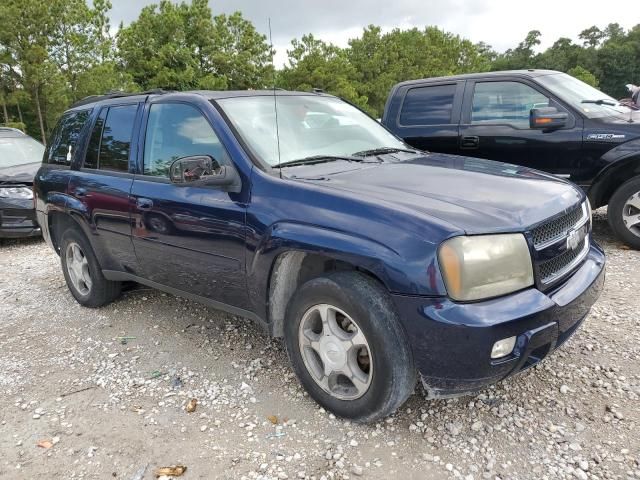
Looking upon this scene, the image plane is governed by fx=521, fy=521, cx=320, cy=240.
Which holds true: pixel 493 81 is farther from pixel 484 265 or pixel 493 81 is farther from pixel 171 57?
pixel 171 57

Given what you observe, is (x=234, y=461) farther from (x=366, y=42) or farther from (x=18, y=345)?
(x=366, y=42)

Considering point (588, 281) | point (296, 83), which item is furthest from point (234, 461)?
point (296, 83)

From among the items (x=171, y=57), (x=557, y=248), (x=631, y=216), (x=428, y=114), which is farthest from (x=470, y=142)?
(x=171, y=57)

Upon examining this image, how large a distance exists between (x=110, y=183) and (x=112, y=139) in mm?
411

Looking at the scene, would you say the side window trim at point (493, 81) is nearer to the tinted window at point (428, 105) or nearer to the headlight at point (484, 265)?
the tinted window at point (428, 105)

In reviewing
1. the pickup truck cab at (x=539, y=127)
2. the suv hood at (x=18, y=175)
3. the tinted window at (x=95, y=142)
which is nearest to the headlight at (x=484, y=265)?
the pickup truck cab at (x=539, y=127)

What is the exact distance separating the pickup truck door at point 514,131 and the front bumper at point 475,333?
341cm

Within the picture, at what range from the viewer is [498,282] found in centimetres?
231

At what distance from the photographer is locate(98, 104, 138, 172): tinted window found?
12.7ft

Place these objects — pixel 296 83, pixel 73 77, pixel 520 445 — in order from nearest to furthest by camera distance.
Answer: pixel 520 445, pixel 73 77, pixel 296 83

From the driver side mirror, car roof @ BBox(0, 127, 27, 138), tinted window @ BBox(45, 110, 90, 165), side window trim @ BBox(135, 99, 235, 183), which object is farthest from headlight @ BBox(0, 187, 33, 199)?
the driver side mirror

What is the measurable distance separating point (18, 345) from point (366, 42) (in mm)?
35673

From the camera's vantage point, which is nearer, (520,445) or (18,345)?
(520,445)

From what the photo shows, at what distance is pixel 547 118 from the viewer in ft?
16.7
